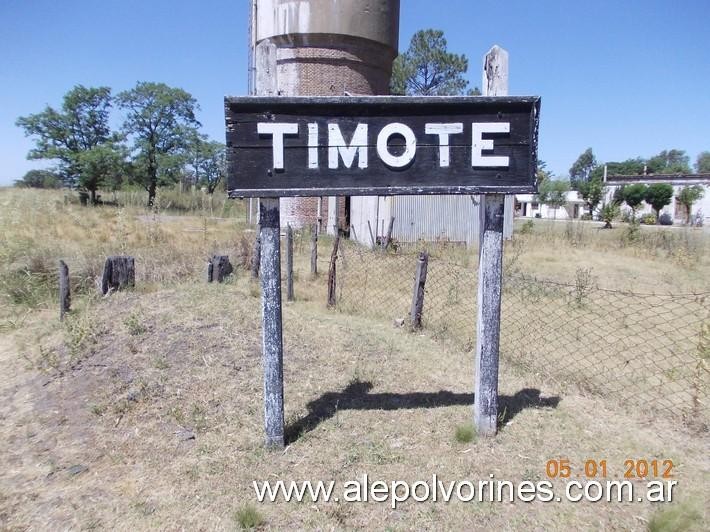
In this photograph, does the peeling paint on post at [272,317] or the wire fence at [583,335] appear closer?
the peeling paint on post at [272,317]

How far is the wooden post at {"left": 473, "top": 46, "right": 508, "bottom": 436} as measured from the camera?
132 inches

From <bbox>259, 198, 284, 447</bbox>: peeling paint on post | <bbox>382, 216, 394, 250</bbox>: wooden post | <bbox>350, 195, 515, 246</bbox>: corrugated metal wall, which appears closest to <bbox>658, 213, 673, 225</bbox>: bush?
<bbox>350, 195, 515, 246</bbox>: corrugated metal wall

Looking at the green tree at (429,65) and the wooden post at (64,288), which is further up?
the green tree at (429,65)

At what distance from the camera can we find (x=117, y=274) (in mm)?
7285

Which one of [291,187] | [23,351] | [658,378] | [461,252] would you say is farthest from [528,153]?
[461,252]

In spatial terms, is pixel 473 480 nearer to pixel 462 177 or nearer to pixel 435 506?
pixel 435 506

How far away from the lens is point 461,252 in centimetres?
1525

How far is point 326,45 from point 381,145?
57.2 feet

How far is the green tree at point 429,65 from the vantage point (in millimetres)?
41969

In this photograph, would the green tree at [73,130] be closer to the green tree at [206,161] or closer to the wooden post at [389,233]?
the green tree at [206,161]

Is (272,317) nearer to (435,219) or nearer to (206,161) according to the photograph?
(435,219)

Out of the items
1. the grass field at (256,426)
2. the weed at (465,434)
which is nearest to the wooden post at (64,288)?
the grass field at (256,426)

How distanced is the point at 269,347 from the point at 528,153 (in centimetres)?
214

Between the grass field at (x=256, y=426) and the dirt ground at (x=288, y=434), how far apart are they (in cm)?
1
